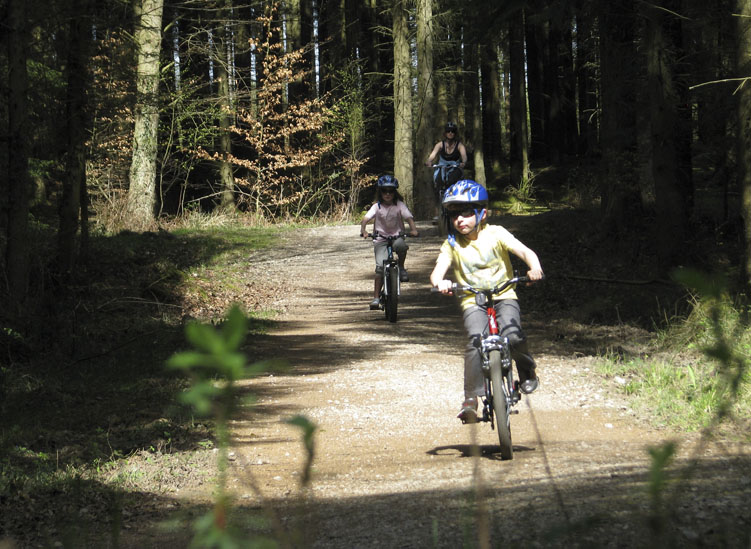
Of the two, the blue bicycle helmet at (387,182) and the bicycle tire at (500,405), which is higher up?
the blue bicycle helmet at (387,182)

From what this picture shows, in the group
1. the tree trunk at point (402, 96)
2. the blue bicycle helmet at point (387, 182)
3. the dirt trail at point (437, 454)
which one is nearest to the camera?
the dirt trail at point (437, 454)

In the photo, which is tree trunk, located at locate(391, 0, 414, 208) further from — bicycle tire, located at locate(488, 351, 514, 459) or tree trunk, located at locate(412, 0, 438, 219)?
bicycle tire, located at locate(488, 351, 514, 459)

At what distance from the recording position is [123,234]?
20.2 m

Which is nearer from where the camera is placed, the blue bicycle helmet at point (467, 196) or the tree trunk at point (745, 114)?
the blue bicycle helmet at point (467, 196)

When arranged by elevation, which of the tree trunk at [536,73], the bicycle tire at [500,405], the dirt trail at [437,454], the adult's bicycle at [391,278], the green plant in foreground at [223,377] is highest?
the tree trunk at [536,73]

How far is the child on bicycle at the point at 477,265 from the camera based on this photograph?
6355mm

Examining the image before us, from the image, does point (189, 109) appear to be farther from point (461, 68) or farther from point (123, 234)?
point (461, 68)

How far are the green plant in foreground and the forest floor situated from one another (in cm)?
8

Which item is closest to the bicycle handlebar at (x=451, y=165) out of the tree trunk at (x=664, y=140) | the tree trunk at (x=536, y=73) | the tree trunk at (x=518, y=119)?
the tree trunk at (x=664, y=140)

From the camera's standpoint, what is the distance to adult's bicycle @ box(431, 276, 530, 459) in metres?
6.13

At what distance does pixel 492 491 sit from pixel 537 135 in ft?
139

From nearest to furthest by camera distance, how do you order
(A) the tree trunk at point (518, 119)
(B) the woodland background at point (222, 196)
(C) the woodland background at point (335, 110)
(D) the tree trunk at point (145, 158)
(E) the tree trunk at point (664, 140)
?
(B) the woodland background at point (222, 196), (C) the woodland background at point (335, 110), (E) the tree trunk at point (664, 140), (D) the tree trunk at point (145, 158), (A) the tree trunk at point (518, 119)

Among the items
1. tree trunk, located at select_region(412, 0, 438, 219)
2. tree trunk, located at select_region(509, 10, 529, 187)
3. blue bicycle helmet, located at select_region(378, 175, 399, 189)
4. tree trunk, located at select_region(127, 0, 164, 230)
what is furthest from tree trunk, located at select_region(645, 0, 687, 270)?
tree trunk, located at select_region(509, 10, 529, 187)

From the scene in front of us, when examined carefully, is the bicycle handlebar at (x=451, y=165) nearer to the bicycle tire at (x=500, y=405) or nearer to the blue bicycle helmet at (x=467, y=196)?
the blue bicycle helmet at (x=467, y=196)
